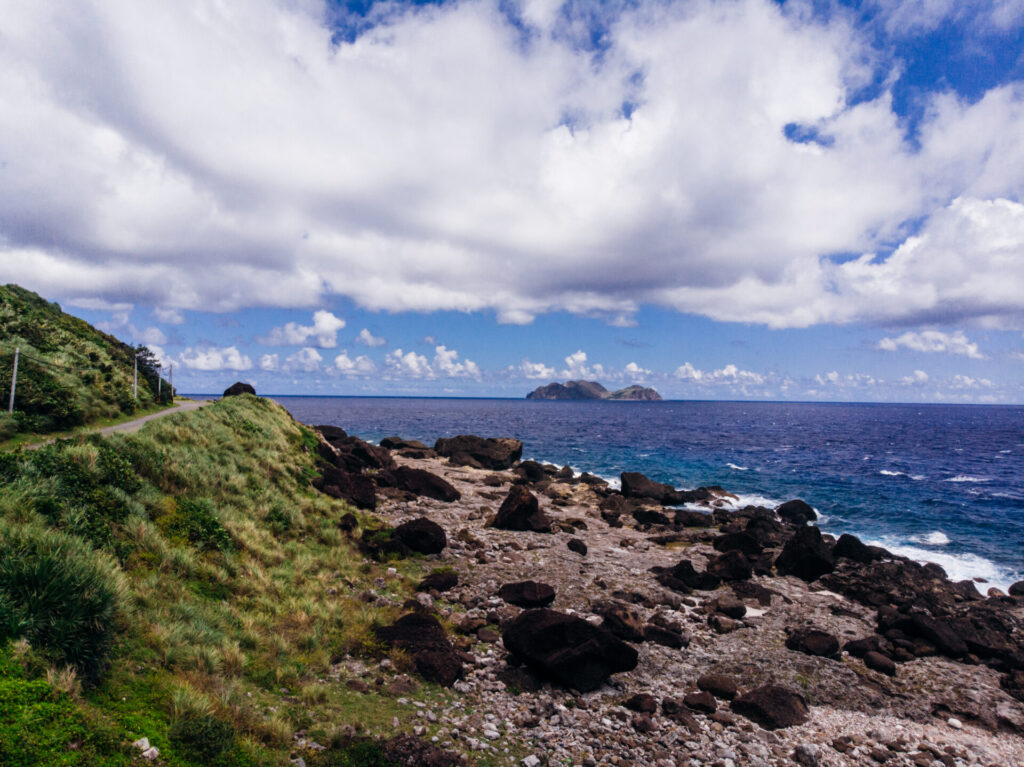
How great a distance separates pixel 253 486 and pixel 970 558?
3725 centimetres

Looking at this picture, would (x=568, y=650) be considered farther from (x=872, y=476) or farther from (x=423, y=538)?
(x=872, y=476)

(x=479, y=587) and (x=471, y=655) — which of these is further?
(x=479, y=587)

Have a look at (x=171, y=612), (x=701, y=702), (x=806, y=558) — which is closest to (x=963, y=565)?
(x=806, y=558)

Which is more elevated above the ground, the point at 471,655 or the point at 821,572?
the point at 471,655

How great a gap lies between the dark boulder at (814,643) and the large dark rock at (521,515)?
11.5 m

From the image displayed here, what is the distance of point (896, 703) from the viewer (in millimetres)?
12648

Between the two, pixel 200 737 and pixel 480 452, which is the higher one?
pixel 200 737

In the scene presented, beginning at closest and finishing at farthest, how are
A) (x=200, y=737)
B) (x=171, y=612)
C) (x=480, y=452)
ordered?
(x=200, y=737) < (x=171, y=612) < (x=480, y=452)

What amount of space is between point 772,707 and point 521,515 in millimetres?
14248

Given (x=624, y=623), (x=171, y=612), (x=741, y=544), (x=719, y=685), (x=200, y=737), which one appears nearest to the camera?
(x=200, y=737)

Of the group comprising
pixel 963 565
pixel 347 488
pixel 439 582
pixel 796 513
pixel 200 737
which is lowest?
pixel 963 565

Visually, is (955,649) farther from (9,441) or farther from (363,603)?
(9,441)

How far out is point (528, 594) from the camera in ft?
51.4

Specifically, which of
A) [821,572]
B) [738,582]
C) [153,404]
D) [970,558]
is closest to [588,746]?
[738,582]
